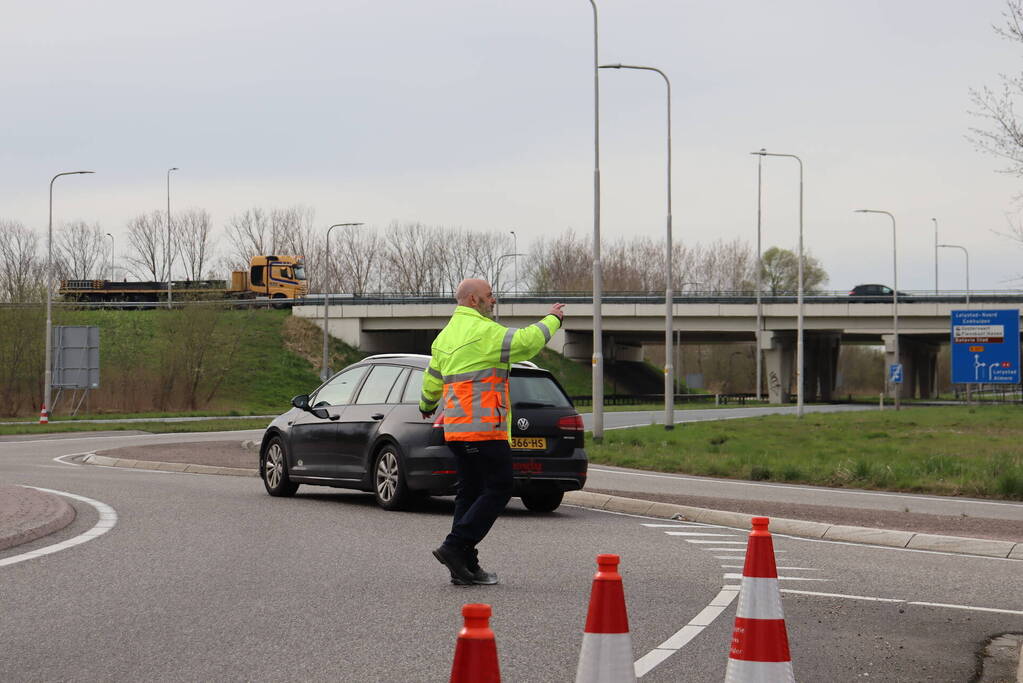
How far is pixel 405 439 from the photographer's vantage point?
12.7 metres

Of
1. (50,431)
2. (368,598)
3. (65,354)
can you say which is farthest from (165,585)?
(65,354)

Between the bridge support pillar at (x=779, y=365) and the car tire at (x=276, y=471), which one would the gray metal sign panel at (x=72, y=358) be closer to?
the car tire at (x=276, y=471)

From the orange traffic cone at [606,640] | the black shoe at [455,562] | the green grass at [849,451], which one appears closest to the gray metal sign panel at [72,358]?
the green grass at [849,451]

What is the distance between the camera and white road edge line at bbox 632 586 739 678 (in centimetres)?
605

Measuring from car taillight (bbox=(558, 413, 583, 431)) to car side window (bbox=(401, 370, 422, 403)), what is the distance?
1.44m

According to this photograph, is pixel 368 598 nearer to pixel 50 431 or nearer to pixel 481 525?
pixel 481 525

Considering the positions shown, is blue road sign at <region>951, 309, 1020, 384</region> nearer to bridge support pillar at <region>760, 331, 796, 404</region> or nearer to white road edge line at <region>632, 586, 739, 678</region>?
bridge support pillar at <region>760, 331, 796, 404</region>

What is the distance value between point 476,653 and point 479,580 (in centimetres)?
507

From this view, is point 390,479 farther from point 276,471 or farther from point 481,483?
point 481,483

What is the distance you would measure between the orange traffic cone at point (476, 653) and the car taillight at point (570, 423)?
31.6ft

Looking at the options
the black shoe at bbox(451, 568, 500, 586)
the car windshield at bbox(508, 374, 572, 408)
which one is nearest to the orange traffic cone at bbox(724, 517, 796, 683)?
the black shoe at bbox(451, 568, 500, 586)

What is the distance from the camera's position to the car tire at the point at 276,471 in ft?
47.9

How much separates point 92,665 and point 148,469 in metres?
14.9

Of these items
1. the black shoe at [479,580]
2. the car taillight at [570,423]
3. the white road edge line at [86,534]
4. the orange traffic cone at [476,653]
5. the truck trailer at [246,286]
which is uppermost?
the truck trailer at [246,286]
